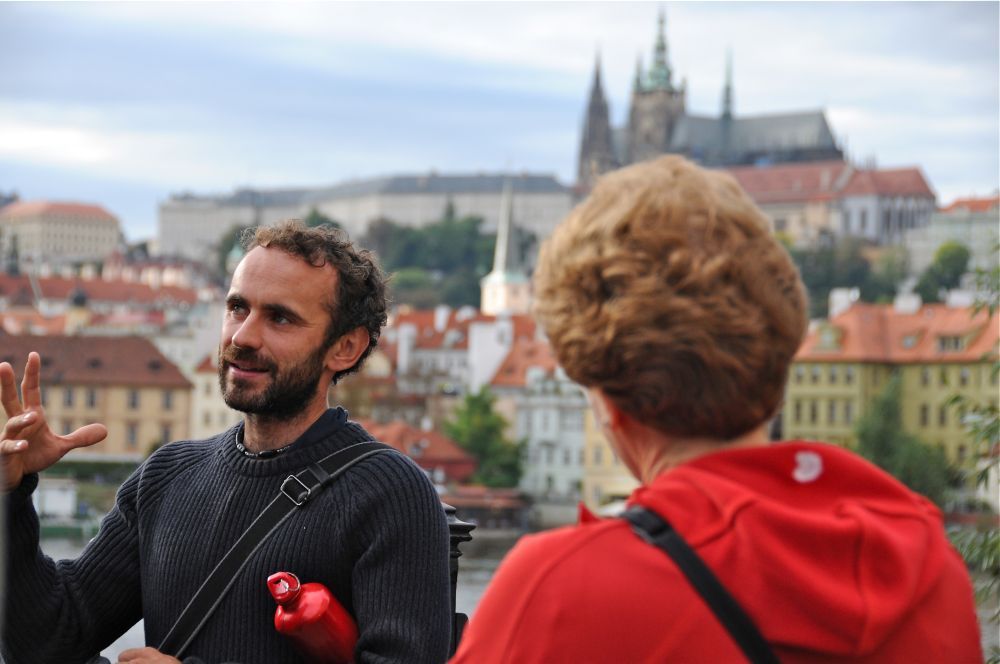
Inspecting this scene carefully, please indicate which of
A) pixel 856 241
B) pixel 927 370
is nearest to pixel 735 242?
pixel 927 370

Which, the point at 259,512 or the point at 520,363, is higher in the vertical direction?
the point at 259,512

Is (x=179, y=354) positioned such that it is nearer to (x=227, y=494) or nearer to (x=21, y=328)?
(x=21, y=328)

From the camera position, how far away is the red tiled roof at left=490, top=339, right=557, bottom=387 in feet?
158

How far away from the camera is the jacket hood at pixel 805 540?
1344mm

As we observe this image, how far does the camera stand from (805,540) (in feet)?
4.46

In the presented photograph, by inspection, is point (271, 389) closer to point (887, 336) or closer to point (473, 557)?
point (473, 557)

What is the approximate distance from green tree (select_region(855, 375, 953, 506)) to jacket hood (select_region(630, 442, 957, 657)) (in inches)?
1199

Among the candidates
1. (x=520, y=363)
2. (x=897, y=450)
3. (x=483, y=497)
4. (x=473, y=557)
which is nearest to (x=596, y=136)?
(x=520, y=363)

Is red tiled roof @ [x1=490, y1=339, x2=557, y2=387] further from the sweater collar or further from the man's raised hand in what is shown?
the man's raised hand

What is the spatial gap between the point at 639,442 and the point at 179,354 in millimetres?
52427

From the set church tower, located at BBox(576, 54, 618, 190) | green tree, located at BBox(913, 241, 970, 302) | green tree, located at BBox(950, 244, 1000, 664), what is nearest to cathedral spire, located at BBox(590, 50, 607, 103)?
church tower, located at BBox(576, 54, 618, 190)

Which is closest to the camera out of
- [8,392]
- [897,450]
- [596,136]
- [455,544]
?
[8,392]

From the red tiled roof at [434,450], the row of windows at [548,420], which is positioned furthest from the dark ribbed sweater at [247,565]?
the row of windows at [548,420]

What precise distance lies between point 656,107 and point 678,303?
9923 cm
